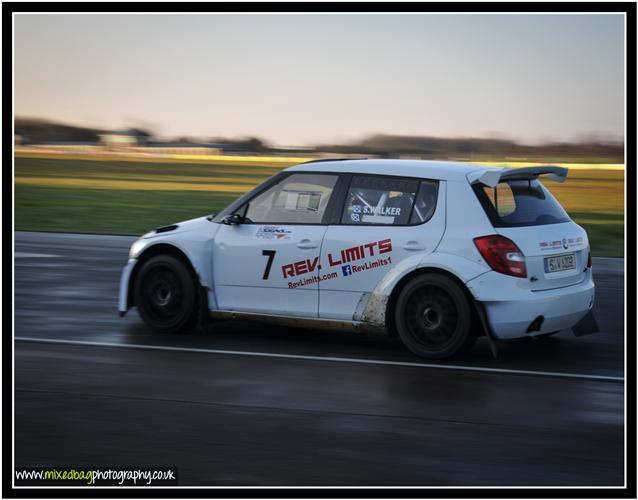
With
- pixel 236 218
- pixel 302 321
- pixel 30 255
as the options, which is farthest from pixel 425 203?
pixel 30 255

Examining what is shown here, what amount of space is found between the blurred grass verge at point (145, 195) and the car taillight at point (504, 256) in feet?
39.5

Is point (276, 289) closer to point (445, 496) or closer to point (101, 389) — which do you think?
point (101, 389)

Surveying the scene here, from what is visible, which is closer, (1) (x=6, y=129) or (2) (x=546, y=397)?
(2) (x=546, y=397)

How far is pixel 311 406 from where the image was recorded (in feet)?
24.1

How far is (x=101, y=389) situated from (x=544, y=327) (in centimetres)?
349

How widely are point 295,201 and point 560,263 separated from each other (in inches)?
91.5

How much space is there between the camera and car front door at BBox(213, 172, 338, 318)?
9344 mm

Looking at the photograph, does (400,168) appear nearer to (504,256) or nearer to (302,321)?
(504,256)

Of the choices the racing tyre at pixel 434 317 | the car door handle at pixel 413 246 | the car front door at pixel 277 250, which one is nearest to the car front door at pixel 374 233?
the car door handle at pixel 413 246

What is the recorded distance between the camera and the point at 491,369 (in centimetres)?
862

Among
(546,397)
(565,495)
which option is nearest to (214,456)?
(565,495)

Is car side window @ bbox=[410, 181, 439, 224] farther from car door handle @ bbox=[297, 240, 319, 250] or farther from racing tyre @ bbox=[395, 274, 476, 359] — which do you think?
car door handle @ bbox=[297, 240, 319, 250]

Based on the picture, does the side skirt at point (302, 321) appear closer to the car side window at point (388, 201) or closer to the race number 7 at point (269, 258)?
the race number 7 at point (269, 258)

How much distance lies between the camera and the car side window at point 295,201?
9.45m
